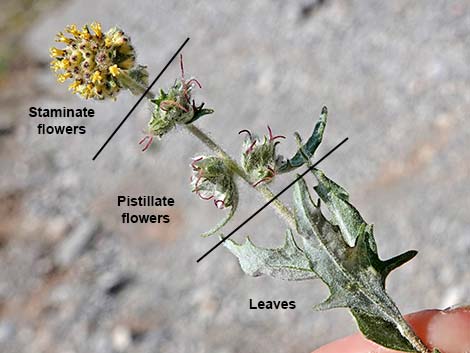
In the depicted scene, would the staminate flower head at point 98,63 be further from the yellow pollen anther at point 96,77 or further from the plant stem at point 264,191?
the plant stem at point 264,191

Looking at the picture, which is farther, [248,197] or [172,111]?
[248,197]

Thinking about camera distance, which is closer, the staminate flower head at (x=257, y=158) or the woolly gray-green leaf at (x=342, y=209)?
the woolly gray-green leaf at (x=342, y=209)

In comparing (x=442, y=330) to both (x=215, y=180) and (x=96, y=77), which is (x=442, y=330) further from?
(x=96, y=77)

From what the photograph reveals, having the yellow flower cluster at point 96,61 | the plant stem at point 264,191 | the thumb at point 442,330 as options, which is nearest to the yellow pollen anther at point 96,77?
the yellow flower cluster at point 96,61

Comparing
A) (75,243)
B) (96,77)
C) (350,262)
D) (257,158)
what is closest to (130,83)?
(96,77)

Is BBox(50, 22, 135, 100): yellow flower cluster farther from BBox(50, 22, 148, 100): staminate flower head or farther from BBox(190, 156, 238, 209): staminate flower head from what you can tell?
BBox(190, 156, 238, 209): staminate flower head

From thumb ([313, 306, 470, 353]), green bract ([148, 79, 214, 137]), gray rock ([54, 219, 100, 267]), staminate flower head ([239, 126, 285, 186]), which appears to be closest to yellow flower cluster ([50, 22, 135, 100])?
green bract ([148, 79, 214, 137])
